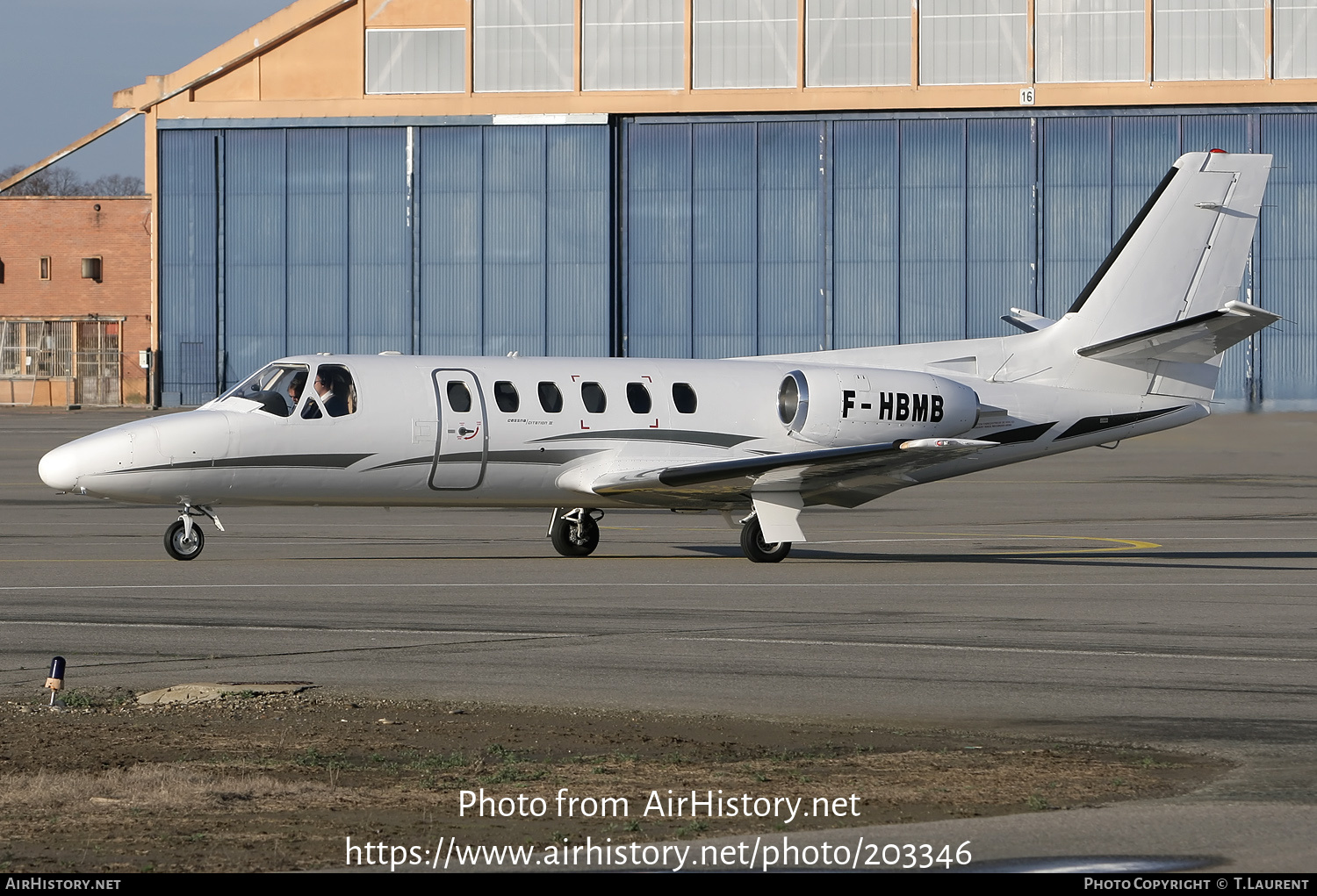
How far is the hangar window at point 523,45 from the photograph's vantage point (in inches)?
2202

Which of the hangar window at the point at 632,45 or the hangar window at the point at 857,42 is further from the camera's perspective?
the hangar window at the point at 632,45

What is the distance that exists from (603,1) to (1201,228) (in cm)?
3581

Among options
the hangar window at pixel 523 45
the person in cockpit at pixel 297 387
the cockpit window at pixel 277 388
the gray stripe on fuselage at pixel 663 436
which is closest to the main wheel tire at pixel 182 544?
the cockpit window at pixel 277 388

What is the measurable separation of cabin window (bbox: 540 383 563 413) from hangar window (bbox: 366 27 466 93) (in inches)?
1489

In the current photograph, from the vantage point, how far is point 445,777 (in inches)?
336

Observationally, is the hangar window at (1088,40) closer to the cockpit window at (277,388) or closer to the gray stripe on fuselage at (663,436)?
the gray stripe on fuselage at (663,436)

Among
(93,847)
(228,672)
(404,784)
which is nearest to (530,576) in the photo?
(228,672)

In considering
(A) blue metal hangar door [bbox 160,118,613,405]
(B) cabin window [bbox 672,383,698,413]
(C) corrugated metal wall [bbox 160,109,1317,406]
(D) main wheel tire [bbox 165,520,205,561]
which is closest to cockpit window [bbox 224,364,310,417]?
(D) main wheel tire [bbox 165,520,205,561]

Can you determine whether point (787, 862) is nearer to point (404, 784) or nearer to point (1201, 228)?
point (404, 784)

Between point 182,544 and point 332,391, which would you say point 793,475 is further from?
point 182,544

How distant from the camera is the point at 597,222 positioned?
185 feet

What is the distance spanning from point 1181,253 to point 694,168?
34056 mm

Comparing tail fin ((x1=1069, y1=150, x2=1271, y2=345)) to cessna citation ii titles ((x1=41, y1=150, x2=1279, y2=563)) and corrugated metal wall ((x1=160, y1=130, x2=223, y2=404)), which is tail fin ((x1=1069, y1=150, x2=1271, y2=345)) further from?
corrugated metal wall ((x1=160, y1=130, x2=223, y2=404))

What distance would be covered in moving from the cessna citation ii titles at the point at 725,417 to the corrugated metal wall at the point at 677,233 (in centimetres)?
3065
